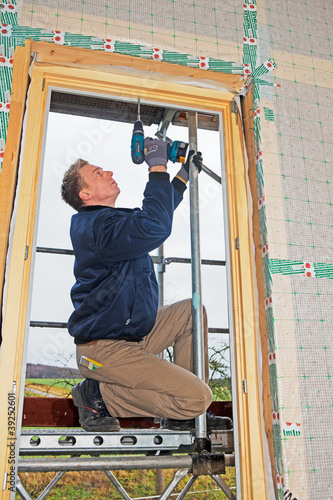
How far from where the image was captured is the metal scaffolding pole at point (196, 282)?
1.82m

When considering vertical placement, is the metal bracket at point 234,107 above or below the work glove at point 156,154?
above

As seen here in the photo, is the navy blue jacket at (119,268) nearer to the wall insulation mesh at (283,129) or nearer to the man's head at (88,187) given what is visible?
the man's head at (88,187)

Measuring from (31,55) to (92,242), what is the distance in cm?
82

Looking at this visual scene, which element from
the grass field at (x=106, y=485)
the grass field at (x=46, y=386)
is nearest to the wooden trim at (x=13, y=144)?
the grass field at (x=46, y=386)

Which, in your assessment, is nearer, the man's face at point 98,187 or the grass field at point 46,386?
the man's face at point 98,187

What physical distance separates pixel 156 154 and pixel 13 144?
731mm

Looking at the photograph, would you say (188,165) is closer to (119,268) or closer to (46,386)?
(119,268)

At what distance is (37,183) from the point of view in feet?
5.08

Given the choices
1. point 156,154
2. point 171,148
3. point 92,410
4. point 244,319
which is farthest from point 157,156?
point 92,410

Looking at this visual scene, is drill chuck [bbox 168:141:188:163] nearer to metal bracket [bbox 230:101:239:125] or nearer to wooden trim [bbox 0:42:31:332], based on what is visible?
metal bracket [bbox 230:101:239:125]

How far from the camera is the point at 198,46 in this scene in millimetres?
1776

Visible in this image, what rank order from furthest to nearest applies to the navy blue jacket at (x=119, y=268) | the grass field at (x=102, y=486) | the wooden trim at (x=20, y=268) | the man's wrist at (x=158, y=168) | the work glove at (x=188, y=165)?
the grass field at (x=102, y=486) → the work glove at (x=188, y=165) → the man's wrist at (x=158, y=168) → the navy blue jacket at (x=119, y=268) → the wooden trim at (x=20, y=268)

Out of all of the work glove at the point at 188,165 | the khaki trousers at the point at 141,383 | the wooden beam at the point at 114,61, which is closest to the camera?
the wooden beam at the point at 114,61

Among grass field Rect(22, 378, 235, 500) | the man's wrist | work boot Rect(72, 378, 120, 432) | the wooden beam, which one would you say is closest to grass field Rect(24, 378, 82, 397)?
Answer: grass field Rect(22, 378, 235, 500)
